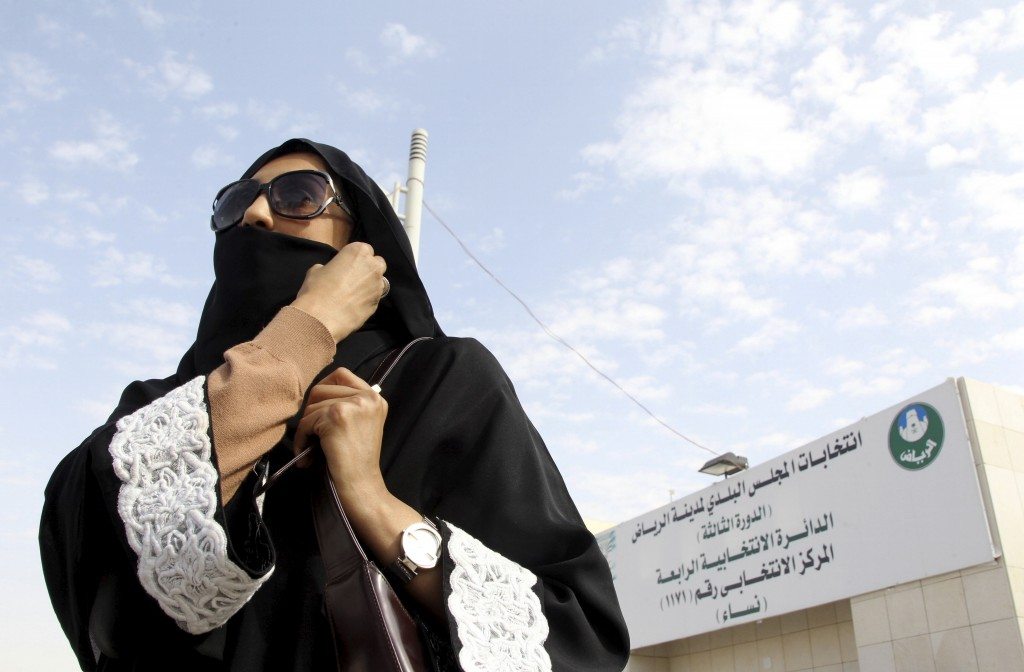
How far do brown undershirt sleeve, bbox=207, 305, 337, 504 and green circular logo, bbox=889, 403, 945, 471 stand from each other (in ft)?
23.2

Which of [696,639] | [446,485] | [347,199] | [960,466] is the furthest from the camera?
[696,639]

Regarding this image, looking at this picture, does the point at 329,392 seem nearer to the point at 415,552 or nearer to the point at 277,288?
the point at 415,552

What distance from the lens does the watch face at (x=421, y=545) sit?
87 centimetres

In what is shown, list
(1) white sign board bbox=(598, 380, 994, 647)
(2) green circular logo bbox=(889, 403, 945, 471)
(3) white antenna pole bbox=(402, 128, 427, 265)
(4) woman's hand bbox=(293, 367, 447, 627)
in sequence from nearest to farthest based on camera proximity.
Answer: (4) woman's hand bbox=(293, 367, 447, 627) < (3) white antenna pole bbox=(402, 128, 427, 265) < (1) white sign board bbox=(598, 380, 994, 647) < (2) green circular logo bbox=(889, 403, 945, 471)

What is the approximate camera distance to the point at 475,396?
1.10m

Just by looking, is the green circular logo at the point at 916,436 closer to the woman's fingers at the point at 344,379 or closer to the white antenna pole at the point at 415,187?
the white antenna pole at the point at 415,187

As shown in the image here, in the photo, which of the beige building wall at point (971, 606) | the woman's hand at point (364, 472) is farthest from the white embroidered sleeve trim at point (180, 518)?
the beige building wall at point (971, 606)

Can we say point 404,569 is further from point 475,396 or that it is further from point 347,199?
point 347,199

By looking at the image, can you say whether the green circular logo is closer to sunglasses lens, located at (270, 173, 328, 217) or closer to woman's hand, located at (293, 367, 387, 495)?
sunglasses lens, located at (270, 173, 328, 217)

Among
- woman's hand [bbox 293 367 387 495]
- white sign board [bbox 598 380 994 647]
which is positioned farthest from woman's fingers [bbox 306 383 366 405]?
white sign board [bbox 598 380 994 647]

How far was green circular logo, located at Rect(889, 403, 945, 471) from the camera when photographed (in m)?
7.06

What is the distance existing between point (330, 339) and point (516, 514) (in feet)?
0.93

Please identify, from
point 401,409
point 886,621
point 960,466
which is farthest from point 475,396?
point 886,621

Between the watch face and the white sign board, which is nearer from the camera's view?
the watch face
